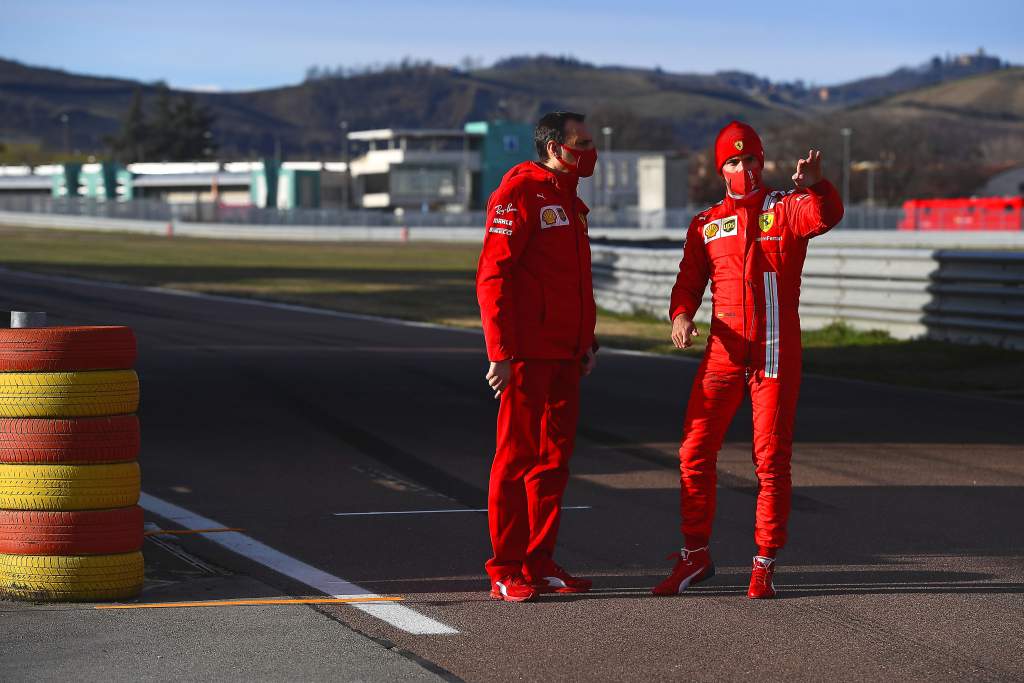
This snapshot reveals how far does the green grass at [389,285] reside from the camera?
15.2 metres

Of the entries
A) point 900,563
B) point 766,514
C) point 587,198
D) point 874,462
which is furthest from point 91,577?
point 587,198

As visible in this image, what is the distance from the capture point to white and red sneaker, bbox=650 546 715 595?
19.1ft

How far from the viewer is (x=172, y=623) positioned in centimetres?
531

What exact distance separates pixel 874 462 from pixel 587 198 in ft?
344

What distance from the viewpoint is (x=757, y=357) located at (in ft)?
19.2

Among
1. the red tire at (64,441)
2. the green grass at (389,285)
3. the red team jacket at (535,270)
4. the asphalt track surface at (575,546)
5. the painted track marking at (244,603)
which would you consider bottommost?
the green grass at (389,285)

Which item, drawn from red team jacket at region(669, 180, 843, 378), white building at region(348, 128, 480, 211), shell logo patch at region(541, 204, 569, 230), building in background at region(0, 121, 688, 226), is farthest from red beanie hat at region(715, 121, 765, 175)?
white building at region(348, 128, 480, 211)

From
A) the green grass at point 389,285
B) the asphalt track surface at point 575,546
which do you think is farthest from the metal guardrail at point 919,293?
the asphalt track surface at point 575,546

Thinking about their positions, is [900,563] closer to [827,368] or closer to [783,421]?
[783,421]

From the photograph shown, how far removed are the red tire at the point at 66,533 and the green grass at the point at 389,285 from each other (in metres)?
9.48

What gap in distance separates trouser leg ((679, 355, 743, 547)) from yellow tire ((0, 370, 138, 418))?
2.22m

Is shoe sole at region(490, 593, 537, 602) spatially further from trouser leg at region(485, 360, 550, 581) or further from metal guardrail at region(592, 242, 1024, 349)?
metal guardrail at region(592, 242, 1024, 349)

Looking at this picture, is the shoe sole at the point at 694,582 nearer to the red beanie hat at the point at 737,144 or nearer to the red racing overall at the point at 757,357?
the red racing overall at the point at 757,357

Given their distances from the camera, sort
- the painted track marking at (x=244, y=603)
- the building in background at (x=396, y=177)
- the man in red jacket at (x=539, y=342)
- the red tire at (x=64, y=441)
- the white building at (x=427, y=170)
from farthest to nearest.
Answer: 1. the white building at (x=427, y=170)
2. the building in background at (x=396, y=177)
3. the man in red jacket at (x=539, y=342)
4. the red tire at (x=64, y=441)
5. the painted track marking at (x=244, y=603)
